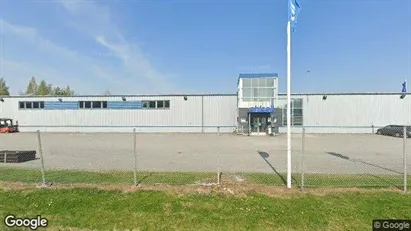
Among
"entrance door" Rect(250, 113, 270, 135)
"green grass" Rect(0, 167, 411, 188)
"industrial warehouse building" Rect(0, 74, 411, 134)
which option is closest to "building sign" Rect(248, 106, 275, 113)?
"industrial warehouse building" Rect(0, 74, 411, 134)

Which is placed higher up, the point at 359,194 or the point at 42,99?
the point at 42,99

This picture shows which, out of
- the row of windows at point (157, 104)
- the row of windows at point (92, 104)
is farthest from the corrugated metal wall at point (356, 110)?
the row of windows at point (92, 104)

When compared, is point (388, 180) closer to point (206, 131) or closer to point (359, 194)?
point (359, 194)

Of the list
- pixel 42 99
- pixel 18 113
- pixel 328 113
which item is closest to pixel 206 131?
pixel 328 113

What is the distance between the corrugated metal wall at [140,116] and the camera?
1363 inches

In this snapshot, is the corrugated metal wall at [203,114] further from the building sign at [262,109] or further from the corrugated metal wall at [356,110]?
the building sign at [262,109]

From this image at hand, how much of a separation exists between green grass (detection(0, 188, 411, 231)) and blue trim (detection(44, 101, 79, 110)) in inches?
1253

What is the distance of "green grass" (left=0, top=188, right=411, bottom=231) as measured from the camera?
525cm

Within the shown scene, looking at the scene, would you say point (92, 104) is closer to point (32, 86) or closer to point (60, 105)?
point (60, 105)

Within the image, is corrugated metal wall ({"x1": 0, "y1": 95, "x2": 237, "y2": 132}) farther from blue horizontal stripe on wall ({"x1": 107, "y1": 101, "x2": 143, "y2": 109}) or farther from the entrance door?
the entrance door

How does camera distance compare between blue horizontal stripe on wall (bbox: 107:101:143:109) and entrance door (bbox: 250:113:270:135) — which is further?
blue horizontal stripe on wall (bbox: 107:101:143:109)

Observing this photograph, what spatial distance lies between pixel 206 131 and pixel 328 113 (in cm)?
1541

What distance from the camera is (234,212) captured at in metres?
5.70

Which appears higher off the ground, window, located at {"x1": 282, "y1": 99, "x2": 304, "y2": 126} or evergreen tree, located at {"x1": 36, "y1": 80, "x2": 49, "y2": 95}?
evergreen tree, located at {"x1": 36, "y1": 80, "x2": 49, "y2": 95}
